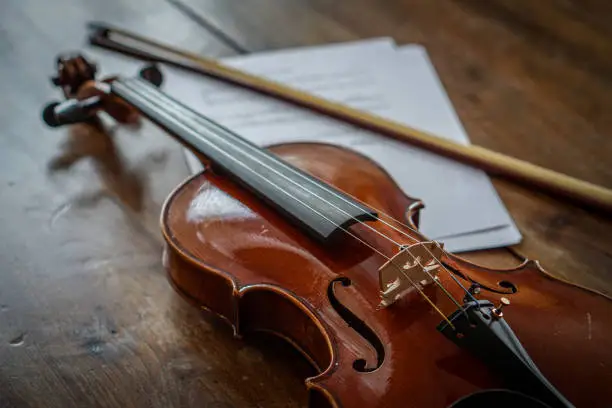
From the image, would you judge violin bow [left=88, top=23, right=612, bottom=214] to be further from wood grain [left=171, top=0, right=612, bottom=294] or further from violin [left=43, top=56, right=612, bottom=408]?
violin [left=43, top=56, right=612, bottom=408]

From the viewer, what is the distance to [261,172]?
2.79ft

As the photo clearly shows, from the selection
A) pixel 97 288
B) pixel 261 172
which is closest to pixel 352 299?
pixel 261 172

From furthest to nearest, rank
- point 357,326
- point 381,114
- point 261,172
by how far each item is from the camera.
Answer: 1. point 381,114
2. point 261,172
3. point 357,326

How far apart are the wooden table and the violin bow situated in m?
0.04

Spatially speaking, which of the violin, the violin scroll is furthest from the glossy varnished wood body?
the violin scroll

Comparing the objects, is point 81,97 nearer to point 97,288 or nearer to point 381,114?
point 97,288

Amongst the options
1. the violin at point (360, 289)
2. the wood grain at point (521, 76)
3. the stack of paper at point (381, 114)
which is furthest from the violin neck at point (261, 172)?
the wood grain at point (521, 76)

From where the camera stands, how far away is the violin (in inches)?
25.6

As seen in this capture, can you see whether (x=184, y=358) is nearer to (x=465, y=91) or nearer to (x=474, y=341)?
(x=474, y=341)

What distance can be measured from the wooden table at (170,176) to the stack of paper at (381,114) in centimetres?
3

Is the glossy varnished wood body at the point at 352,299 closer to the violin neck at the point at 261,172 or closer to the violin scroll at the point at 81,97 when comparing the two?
the violin neck at the point at 261,172

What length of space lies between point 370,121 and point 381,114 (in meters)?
0.08

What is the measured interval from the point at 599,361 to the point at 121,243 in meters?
0.60

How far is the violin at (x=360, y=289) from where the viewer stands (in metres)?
0.65
